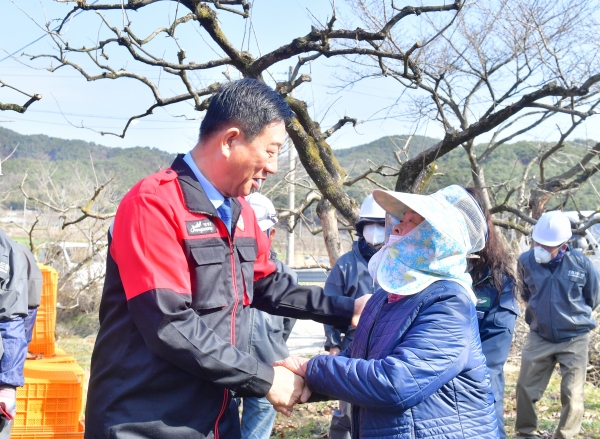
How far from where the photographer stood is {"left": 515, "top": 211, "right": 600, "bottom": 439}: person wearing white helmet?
6.25 metres

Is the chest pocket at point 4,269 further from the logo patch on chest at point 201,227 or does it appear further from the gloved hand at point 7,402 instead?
the logo patch on chest at point 201,227

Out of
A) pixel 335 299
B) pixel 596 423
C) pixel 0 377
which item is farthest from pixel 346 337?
pixel 596 423

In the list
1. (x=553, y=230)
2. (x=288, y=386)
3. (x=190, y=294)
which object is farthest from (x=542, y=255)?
(x=190, y=294)

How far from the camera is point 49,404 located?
4.49 metres

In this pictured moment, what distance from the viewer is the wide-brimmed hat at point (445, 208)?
2174 mm

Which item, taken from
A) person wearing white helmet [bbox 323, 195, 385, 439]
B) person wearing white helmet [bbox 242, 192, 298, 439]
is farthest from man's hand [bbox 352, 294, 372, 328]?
person wearing white helmet [bbox 323, 195, 385, 439]

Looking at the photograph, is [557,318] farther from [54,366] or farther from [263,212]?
[54,366]

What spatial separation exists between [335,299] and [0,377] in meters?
1.98

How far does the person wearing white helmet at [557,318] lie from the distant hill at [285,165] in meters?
1.69

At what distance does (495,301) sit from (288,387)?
6.82 feet

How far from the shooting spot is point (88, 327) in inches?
535

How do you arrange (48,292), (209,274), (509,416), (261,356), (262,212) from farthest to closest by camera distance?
(509,416)
(48,292)
(262,212)
(261,356)
(209,274)

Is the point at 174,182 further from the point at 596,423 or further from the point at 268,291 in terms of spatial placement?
the point at 596,423

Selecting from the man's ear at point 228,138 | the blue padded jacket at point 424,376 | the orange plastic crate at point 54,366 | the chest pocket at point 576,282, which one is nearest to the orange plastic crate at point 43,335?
the orange plastic crate at point 54,366
